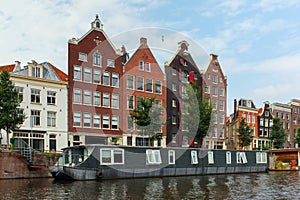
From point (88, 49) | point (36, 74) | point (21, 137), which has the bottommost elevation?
point (21, 137)

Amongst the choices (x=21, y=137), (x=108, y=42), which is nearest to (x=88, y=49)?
(x=108, y=42)

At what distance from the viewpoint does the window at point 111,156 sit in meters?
38.0

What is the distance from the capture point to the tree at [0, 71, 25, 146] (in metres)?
40.6

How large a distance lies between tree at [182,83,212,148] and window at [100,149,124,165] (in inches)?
651

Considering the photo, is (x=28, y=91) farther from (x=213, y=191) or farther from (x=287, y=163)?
(x=287, y=163)

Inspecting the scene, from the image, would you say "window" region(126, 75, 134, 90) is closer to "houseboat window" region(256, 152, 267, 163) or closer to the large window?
the large window

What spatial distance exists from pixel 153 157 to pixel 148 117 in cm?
835

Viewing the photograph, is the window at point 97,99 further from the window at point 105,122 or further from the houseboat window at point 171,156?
the houseboat window at point 171,156

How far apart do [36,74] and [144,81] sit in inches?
675

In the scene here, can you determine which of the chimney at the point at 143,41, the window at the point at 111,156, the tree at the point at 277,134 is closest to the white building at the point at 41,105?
the window at the point at 111,156

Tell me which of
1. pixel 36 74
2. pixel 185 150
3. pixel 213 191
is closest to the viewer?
pixel 213 191

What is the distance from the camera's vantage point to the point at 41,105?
49.3 m

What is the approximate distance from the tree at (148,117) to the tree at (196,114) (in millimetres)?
4386

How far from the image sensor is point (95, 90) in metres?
54.7
